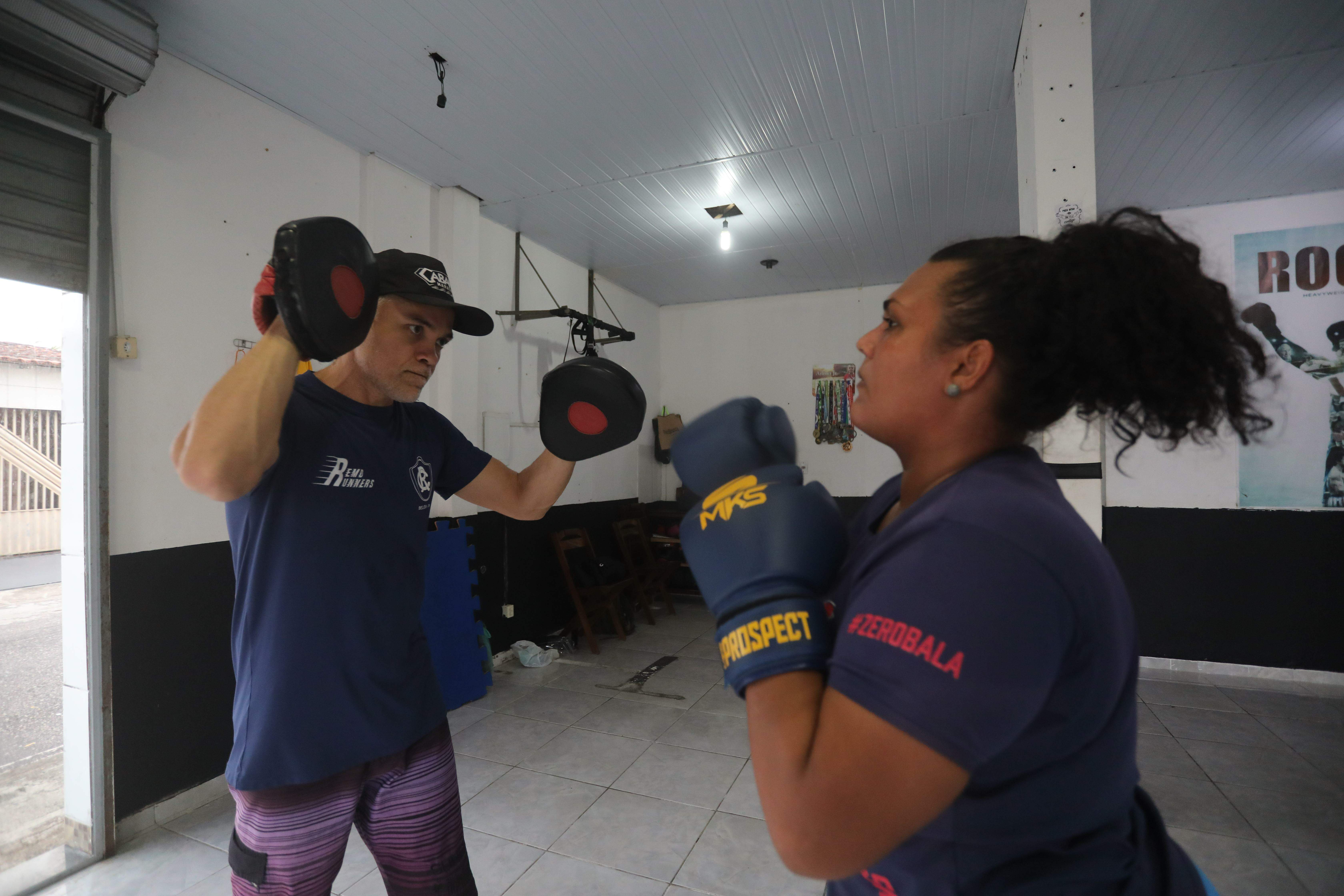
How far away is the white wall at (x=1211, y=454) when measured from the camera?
158 inches

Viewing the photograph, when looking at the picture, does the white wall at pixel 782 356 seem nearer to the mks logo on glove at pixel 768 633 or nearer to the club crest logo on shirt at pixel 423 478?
the club crest logo on shirt at pixel 423 478

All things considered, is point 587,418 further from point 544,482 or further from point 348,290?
point 348,290

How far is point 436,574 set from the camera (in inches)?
140

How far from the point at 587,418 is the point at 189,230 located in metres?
2.07

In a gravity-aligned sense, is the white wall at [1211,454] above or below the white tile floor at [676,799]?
above

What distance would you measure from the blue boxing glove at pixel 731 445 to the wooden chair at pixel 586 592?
376cm

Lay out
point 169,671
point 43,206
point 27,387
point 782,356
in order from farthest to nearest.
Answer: point 27,387
point 782,356
point 169,671
point 43,206

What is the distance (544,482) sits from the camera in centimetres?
162

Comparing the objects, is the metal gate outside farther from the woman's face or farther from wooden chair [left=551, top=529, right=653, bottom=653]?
the woman's face

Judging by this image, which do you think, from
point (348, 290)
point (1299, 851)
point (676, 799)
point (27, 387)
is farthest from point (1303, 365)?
point (27, 387)

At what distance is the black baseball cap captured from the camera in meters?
1.40

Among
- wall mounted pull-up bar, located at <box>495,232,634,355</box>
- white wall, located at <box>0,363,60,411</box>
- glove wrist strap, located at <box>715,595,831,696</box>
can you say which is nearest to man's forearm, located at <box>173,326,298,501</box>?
glove wrist strap, located at <box>715,595,831,696</box>

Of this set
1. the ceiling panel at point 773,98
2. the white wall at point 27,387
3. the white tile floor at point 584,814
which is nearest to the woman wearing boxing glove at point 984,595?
the white tile floor at point 584,814

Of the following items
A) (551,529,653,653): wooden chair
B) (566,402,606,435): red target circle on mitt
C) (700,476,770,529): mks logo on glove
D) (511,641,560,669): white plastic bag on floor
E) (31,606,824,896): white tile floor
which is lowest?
(31,606,824,896): white tile floor
